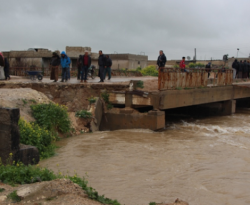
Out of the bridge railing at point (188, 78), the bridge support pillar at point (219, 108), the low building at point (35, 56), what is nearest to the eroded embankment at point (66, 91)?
the bridge railing at point (188, 78)

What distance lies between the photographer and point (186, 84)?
49.1 ft

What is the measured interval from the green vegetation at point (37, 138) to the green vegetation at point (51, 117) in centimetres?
82

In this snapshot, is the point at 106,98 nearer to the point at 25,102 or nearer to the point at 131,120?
the point at 131,120

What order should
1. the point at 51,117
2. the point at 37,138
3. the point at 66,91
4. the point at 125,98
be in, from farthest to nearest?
the point at 125,98
the point at 66,91
the point at 51,117
the point at 37,138

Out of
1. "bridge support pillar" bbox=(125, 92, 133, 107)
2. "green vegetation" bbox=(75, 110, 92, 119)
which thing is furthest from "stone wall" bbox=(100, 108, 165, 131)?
"green vegetation" bbox=(75, 110, 92, 119)

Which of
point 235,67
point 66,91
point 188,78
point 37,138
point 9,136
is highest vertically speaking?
point 235,67

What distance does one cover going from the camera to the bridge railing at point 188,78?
43.8ft

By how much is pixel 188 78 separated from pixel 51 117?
768 centimetres

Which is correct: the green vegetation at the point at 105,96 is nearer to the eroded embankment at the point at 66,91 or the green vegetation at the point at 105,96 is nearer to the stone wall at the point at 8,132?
the eroded embankment at the point at 66,91

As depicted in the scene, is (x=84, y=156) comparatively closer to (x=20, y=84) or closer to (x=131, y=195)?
(x=131, y=195)

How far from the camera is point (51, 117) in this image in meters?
9.84

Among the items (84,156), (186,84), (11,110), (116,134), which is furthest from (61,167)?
(186,84)

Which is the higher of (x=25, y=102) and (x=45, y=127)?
(x=25, y=102)

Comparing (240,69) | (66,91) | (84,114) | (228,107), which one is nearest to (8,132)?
(84,114)
